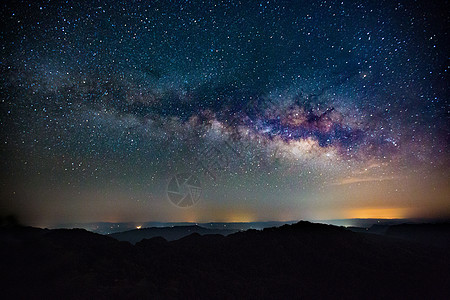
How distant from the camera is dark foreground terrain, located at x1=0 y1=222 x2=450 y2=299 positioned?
18266 mm

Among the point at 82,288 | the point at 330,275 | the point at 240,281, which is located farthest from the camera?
the point at 330,275

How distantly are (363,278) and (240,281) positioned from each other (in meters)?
11.4

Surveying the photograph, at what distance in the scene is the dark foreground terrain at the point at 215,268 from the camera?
18.3 metres

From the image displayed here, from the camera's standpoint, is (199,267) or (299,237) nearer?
(199,267)

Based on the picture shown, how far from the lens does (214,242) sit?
30906 mm

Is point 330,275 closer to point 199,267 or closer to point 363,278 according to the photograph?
point 363,278

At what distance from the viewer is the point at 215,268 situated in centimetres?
2353

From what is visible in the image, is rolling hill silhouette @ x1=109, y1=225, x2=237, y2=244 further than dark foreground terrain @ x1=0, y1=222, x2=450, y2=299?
Yes

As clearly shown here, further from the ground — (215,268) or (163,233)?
(215,268)

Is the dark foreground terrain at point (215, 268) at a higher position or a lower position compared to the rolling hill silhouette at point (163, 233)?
higher

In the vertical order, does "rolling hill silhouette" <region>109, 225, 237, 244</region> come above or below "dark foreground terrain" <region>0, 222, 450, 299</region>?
below

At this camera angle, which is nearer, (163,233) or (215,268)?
(215,268)

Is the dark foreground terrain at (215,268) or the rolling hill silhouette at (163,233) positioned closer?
the dark foreground terrain at (215,268)

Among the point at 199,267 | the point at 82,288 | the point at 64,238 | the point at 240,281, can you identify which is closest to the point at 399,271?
the point at 240,281
